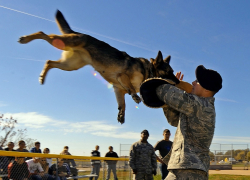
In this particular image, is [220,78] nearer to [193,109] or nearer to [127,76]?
[193,109]

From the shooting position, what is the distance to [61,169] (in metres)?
6.52

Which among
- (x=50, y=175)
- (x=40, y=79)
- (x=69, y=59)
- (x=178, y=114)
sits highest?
(x=69, y=59)

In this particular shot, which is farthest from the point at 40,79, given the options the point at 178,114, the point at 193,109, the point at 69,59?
the point at 193,109

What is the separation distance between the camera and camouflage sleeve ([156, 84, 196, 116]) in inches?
93.7

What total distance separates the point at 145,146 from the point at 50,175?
3.07m

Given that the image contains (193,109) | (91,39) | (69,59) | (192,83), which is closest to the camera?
(193,109)

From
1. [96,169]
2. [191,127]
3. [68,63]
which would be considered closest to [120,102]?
[68,63]

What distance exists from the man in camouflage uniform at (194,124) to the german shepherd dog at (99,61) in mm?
2901

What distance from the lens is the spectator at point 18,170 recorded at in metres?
5.24

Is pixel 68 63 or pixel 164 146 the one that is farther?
pixel 164 146

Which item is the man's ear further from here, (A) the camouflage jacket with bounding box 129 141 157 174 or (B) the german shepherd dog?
(A) the camouflage jacket with bounding box 129 141 157 174

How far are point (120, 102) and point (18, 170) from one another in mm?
2325

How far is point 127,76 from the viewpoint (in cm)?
642

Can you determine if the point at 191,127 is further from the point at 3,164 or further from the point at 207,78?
the point at 3,164
